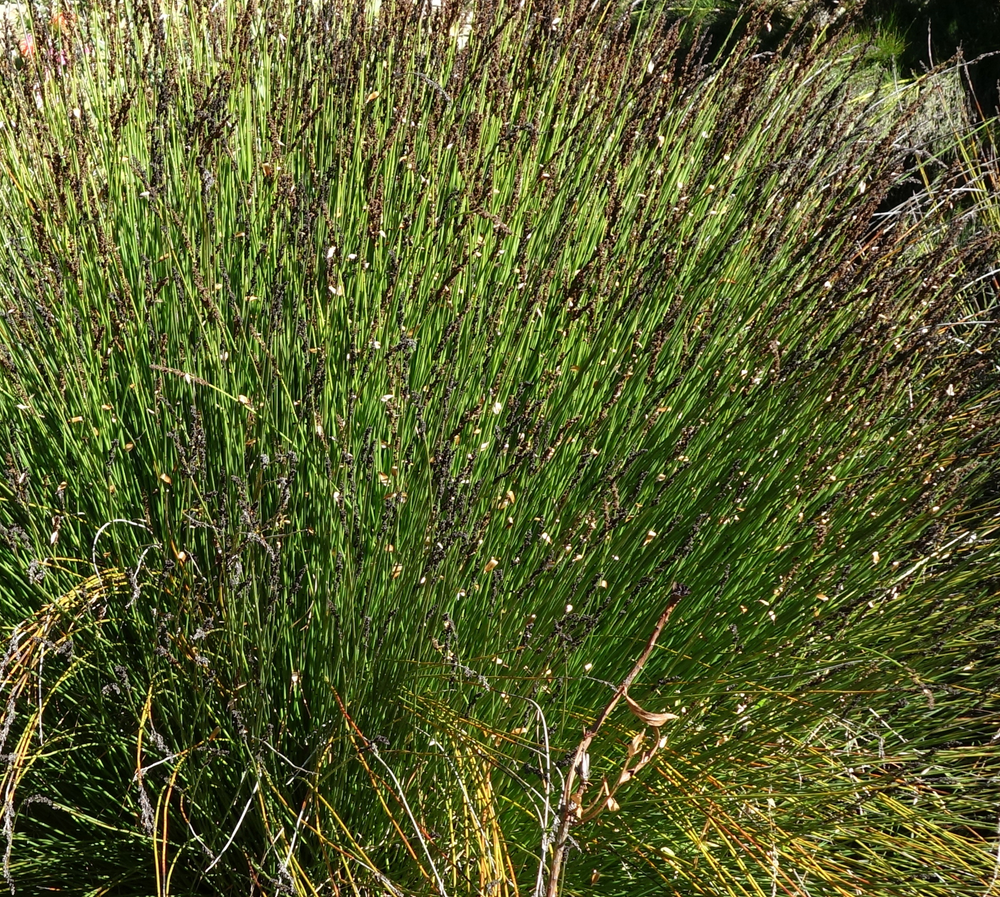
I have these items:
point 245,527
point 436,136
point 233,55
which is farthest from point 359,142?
point 245,527

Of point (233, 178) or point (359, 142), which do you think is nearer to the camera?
point (233, 178)

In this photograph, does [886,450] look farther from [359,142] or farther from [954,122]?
[954,122]

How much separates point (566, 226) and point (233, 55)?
46.3 inches

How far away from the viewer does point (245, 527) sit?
164 centimetres

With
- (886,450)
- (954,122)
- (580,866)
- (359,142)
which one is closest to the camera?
(580,866)

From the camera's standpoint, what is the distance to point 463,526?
1.65 meters

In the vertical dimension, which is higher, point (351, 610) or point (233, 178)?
point (233, 178)

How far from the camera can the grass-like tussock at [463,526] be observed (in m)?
1.62

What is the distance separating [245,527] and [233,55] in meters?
1.58

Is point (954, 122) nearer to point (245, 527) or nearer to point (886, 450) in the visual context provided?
point (886, 450)

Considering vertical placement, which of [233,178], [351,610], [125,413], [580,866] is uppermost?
[233,178]

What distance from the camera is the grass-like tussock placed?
162 centimetres

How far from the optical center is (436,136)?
2.38 meters

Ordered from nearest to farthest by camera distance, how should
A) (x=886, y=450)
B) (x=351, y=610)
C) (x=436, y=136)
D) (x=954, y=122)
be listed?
(x=351, y=610), (x=886, y=450), (x=436, y=136), (x=954, y=122)
